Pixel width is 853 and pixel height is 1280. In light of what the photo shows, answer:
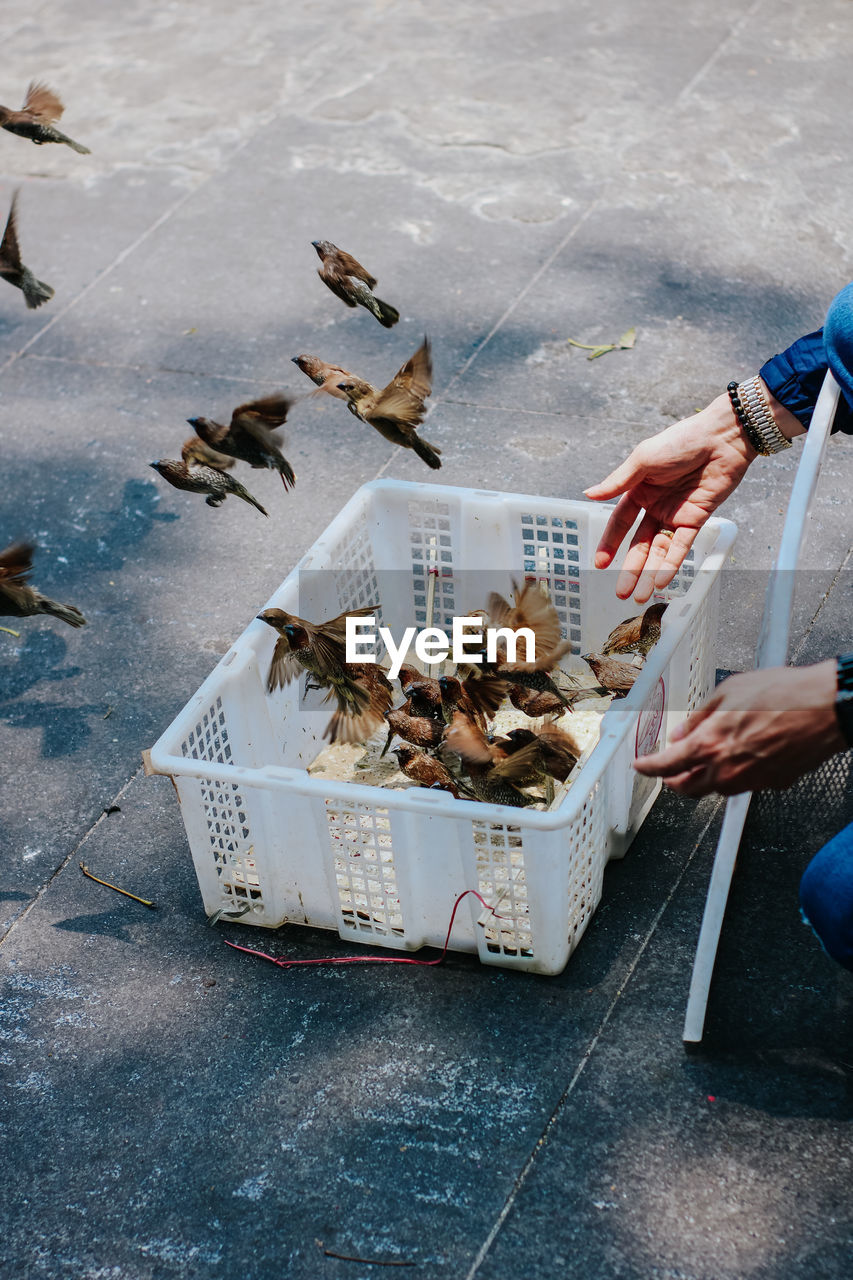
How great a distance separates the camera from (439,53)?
7.09 meters

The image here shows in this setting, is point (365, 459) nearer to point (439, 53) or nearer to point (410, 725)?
point (410, 725)

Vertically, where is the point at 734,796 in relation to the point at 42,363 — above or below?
above

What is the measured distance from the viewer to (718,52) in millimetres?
6730

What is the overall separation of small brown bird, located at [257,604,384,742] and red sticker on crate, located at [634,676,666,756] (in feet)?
2.02

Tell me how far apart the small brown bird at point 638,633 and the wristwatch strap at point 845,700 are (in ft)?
3.40

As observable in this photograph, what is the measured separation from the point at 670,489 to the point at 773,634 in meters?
0.90

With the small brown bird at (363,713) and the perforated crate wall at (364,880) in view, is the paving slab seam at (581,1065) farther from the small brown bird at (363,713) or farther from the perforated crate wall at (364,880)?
the small brown bird at (363,713)

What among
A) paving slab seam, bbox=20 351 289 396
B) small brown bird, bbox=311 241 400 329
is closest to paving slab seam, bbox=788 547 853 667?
small brown bird, bbox=311 241 400 329

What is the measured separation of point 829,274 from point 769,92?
1816 mm

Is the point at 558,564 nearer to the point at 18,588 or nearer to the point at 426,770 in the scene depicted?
the point at 426,770

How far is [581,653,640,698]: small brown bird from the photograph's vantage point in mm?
3102

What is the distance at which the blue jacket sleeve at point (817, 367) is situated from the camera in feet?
8.07

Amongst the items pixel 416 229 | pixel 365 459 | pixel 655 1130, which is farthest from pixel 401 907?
pixel 416 229

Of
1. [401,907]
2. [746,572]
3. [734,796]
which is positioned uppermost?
[734,796]
